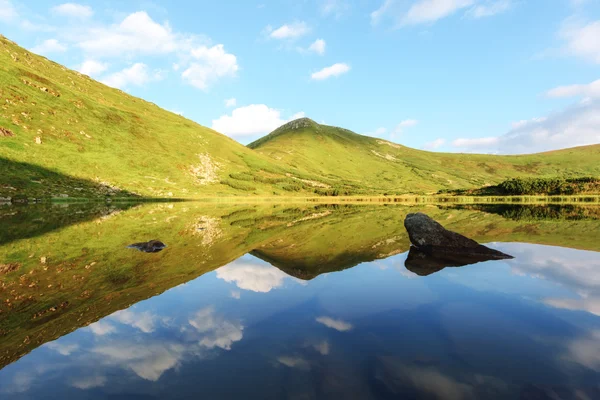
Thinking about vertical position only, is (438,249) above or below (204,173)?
below

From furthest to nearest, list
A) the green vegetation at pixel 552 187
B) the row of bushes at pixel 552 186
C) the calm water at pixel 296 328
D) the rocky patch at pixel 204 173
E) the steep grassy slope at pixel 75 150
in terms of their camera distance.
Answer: the rocky patch at pixel 204 173 < the row of bushes at pixel 552 186 < the green vegetation at pixel 552 187 < the steep grassy slope at pixel 75 150 < the calm water at pixel 296 328

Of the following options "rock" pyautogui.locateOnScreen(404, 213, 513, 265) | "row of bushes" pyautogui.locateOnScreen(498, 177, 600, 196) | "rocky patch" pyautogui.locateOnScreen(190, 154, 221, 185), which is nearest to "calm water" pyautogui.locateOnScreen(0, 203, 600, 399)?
"rock" pyautogui.locateOnScreen(404, 213, 513, 265)

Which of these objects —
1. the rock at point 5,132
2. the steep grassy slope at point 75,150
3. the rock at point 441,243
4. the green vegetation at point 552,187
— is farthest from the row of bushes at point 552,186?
the rock at point 5,132

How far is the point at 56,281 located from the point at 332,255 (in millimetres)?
16143

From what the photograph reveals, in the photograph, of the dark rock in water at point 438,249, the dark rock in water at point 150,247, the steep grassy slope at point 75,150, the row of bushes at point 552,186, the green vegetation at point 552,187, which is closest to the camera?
the dark rock in water at point 438,249

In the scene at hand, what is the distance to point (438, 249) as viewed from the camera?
920 inches

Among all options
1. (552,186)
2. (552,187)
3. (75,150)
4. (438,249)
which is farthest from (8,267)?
(552,186)

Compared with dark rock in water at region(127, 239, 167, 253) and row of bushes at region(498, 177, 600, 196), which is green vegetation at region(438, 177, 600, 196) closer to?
row of bushes at region(498, 177, 600, 196)

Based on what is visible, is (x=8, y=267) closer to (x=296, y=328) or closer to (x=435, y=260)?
(x=296, y=328)

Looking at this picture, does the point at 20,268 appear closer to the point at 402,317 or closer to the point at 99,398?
the point at 99,398

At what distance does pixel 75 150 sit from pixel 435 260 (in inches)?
6538

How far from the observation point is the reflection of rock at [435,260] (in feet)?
60.7

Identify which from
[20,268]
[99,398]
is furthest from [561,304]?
[20,268]

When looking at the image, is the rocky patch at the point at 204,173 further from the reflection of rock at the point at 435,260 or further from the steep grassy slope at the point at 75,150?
the reflection of rock at the point at 435,260
